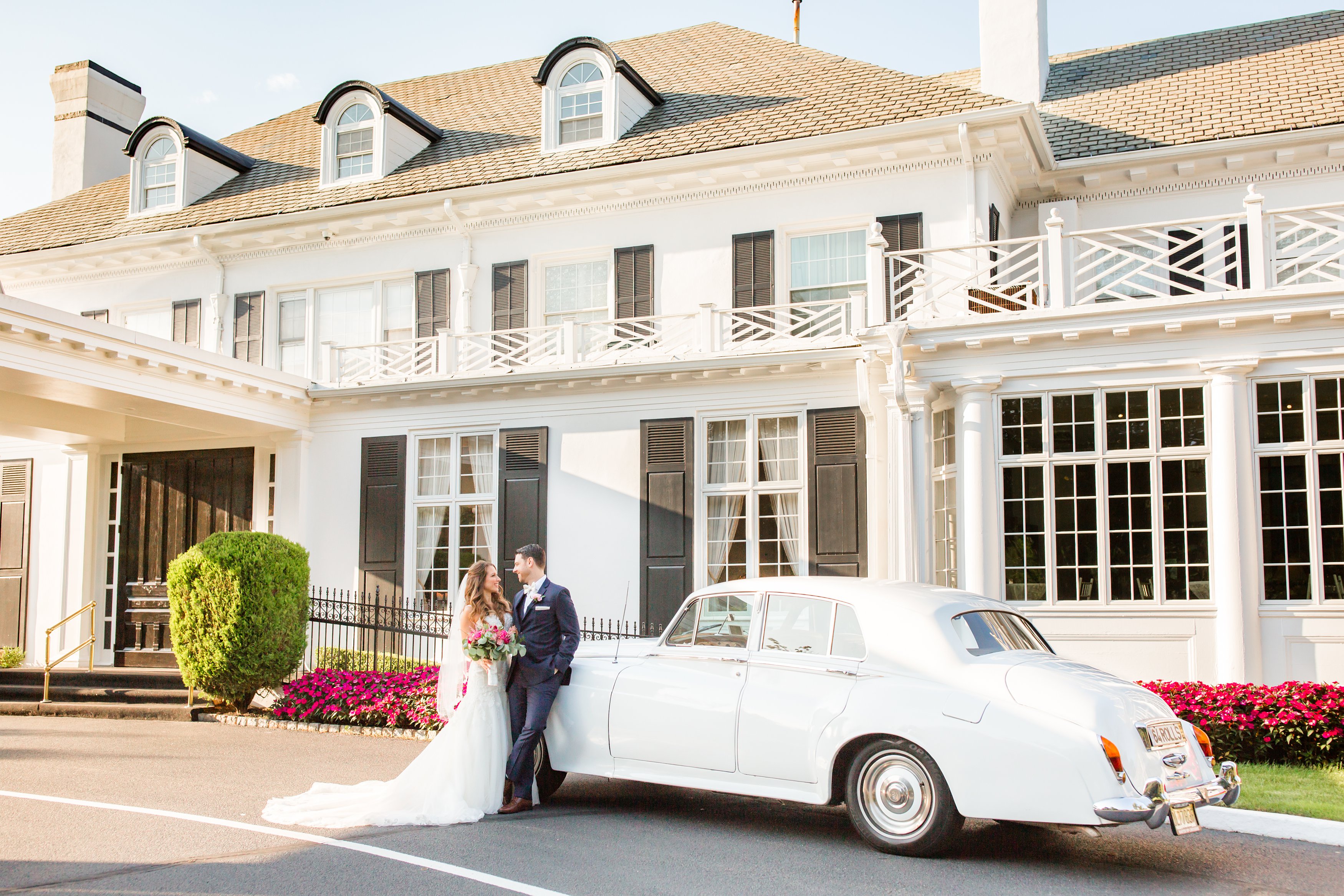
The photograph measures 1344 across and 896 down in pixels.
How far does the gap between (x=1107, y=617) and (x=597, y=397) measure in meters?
7.00

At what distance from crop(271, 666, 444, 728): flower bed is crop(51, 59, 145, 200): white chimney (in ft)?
49.4

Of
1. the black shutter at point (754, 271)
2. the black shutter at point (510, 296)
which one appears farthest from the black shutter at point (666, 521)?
the black shutter at point (510, 296)

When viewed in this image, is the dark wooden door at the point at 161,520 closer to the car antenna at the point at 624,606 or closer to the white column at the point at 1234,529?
the car antenna at the point at 624,606

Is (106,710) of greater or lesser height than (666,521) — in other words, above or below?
below

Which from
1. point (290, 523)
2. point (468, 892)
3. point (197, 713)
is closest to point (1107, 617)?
point (468, 892)

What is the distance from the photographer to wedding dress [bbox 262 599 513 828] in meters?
6.96

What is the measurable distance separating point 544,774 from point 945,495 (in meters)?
6.72

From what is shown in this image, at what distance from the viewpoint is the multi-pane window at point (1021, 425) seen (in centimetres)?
1160

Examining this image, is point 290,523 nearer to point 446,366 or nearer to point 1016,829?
point 446,366

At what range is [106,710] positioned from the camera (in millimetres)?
13211

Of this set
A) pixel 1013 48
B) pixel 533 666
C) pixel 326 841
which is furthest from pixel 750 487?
pixel 1013 48

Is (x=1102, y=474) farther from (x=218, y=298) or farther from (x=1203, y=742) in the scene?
(x=218, y=298)

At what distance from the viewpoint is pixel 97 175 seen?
75.2 ft

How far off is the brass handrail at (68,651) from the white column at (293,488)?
111 inches
